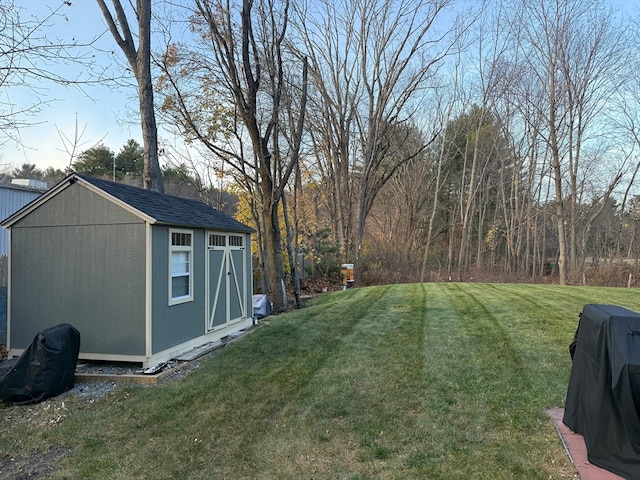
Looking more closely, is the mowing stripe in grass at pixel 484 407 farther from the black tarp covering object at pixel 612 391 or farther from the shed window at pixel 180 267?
the shed window at pixel 180 267

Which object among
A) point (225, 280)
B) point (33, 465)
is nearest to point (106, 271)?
point (225, 280)

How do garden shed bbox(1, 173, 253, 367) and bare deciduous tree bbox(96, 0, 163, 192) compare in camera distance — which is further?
bare deciduous tree bbox(96, 0, 163, 192)

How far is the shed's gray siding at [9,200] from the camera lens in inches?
540

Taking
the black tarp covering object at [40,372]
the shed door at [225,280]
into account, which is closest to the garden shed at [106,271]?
the shed door at [225,280]

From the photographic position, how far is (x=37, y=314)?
6461 mm

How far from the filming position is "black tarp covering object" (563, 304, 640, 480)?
2520 millimetres

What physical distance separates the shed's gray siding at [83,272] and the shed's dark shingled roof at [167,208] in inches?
7.0

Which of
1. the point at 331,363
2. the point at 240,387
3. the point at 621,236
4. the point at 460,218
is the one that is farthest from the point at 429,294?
the point at 621,236

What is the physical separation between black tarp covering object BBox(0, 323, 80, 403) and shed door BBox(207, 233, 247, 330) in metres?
2.52

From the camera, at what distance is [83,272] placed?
20.5ft

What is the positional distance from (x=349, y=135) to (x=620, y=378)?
20.5 meters

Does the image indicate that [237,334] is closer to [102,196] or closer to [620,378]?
[102,196]

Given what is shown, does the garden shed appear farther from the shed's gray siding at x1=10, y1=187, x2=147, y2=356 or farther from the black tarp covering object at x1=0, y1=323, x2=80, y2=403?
→ the black tarp covering object at x1=0, y1=323, x2=80, y2=403

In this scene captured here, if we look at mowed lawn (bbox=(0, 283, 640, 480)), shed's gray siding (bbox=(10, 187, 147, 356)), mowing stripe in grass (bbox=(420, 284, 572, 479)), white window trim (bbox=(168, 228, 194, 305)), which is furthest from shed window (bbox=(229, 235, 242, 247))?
mowing stripe in grass (bbox=(420, 284, 572, 479))
